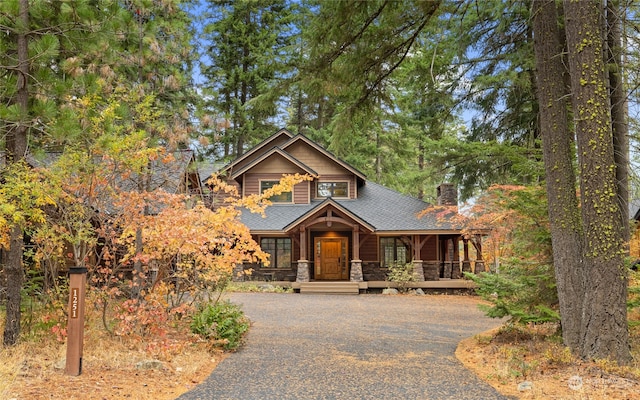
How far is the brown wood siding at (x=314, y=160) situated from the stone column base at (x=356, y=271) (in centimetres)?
468

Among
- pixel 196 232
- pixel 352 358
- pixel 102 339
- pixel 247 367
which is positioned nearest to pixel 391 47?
pixel 196 232

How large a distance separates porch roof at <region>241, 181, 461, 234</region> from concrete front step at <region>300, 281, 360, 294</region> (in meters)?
2.29

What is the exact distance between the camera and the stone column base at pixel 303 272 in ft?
57.6

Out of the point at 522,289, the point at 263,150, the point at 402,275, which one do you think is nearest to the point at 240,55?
the point at 263,150

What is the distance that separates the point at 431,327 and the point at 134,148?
7.11 metres

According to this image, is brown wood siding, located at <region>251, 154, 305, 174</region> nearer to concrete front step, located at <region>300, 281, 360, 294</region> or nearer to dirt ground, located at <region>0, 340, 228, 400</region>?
concrete front step, located at <region>300, 281, 360, 294</region>

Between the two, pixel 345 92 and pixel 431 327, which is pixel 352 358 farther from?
pixel 345 92

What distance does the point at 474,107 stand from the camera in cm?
1399

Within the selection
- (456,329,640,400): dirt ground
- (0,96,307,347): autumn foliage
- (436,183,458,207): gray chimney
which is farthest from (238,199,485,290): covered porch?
(456,329,640,400): dirt ground

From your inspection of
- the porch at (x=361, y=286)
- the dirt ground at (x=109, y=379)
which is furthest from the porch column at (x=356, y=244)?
the dirt ground at (x=109, y=379)

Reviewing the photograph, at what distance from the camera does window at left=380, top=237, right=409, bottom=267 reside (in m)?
19.2

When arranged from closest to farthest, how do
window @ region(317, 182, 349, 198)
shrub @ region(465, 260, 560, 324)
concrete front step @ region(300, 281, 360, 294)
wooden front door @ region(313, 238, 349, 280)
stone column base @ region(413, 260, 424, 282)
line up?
shrub @ region(465, 260, 560, 324) < concrete front step @ region(300, 281, 360, 294) < stone column base @ region(413, 260, 424, 282) < wooden front door @ region(313, 238, 349, 280) < window @ region(317, 182, 349, 198)

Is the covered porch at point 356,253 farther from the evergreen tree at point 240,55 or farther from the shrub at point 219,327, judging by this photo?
the evergreen tree at point 240,55

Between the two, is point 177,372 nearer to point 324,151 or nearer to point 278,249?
point 278,249
